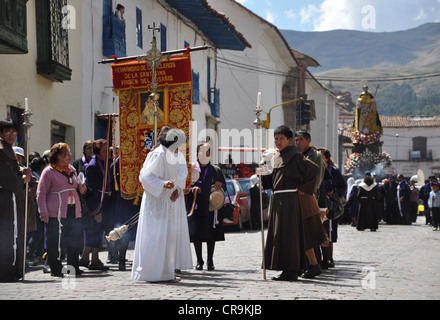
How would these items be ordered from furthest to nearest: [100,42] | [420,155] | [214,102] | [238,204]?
[420,155] → [214,102] → [238,204] → [100,42]

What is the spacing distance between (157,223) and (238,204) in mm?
12934

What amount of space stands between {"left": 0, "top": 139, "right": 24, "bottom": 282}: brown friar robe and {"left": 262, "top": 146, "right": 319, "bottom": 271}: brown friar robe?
3.14 meters

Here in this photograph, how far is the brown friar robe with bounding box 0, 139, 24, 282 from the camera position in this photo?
9758 millimetres

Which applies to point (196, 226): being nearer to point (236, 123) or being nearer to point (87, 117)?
point (87, 117)

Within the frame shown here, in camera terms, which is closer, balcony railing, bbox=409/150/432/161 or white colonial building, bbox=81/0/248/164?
white colonial building, bbox=81/0/248/164

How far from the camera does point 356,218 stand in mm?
28016

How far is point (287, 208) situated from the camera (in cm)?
1019

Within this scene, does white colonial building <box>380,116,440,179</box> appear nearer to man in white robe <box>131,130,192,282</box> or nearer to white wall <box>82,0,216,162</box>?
white wall <box>82,0,216,162</box>

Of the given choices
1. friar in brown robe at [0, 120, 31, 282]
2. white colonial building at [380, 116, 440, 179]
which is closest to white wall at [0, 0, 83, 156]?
friar in brown robe at [0, 120, 31, 282]

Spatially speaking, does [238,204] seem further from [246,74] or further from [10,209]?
[246,74]

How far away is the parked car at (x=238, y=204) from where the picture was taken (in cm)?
Result: 2250

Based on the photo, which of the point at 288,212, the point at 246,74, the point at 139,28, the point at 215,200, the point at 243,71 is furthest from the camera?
the point at 246,74

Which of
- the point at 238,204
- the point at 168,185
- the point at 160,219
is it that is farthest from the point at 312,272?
the point at 238,204
